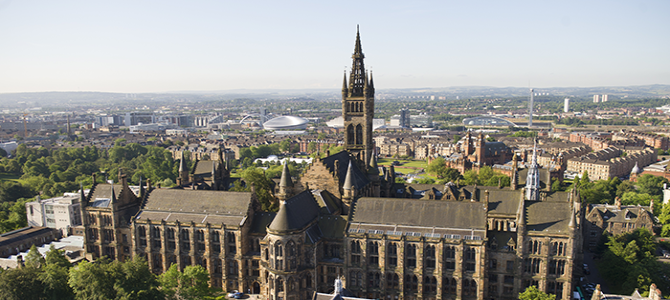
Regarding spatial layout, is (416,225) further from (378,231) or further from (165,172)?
(165,172)

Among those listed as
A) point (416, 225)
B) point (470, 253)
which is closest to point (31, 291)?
point (416, 225)

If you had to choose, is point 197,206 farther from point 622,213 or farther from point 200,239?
point 622,213

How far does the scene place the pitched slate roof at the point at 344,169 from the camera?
81637 mm

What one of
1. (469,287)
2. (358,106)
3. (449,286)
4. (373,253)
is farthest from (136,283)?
(358,106)

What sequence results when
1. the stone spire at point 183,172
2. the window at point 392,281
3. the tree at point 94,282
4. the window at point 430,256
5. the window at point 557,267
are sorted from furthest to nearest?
the stone spire at point 183,172, the window at point 392,281, the window at point 430,256, the window at point 557,267, the tree at point 94,282

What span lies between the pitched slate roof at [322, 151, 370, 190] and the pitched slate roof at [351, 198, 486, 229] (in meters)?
7.77

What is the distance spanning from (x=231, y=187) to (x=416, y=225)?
2520 inches

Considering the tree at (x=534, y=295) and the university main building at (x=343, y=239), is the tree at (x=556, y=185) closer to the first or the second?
the university main building at (x=343, y=239)

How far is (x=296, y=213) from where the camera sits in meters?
67.9

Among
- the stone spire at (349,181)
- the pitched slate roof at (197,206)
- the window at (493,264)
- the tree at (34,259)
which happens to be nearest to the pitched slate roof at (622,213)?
the window at (493,264)

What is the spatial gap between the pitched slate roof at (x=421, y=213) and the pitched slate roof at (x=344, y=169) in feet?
25.5

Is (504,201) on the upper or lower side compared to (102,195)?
lower

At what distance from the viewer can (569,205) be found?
2618 inches

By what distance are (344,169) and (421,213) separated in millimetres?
22530
